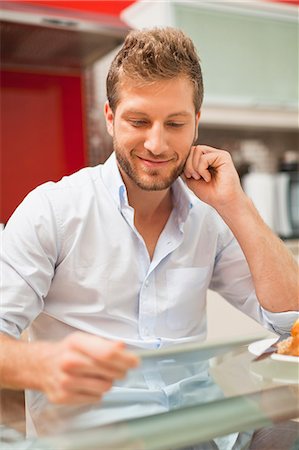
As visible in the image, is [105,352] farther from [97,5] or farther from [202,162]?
[97,5]

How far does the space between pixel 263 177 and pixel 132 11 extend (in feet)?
3.31

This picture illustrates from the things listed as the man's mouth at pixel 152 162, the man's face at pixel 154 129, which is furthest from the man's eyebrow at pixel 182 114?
the man's mouth at pixel 152 162

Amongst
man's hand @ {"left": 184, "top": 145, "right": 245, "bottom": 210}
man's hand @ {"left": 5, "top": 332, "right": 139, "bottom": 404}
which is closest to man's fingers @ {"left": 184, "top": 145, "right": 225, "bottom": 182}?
man's hand @ {"left": 184, "top": 145, "right": 245, "bottom": 210}

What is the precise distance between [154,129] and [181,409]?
697 mm

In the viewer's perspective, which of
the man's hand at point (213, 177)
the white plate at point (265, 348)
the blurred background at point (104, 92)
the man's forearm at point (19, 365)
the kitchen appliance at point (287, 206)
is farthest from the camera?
the kitchen appliance at point (287, 206)

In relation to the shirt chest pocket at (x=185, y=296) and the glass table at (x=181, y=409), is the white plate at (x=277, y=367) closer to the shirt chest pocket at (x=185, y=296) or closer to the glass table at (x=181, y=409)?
the glass table at (x=181, y=409)

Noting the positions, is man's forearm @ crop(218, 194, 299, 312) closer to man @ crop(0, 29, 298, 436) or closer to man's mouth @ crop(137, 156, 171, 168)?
man @ crop(0, 29, 298, 436)

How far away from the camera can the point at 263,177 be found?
9.88 feet

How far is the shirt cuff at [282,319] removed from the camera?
1.34 metres

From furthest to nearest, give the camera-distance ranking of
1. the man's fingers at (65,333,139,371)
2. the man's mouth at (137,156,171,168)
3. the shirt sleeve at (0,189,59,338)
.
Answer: the man's mouth at (137,156,171,168) → the shirt sleeve at (0,189,59,338) → the man's fingers at (65,333,139,371)

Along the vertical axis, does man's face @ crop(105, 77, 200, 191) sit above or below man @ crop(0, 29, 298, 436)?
above

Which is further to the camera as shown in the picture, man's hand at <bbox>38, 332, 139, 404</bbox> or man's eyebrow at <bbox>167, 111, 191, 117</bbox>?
man's eyebrow at <bbox>167, 111, 191, 117</bbox>

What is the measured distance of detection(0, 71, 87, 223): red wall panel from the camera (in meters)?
2.77

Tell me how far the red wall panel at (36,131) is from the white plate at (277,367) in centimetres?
207
